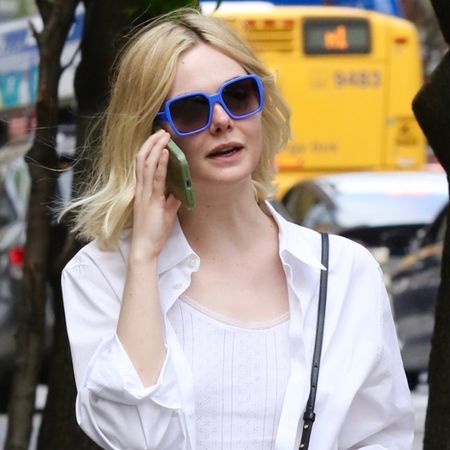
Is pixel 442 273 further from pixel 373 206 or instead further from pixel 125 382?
pixel 373 206

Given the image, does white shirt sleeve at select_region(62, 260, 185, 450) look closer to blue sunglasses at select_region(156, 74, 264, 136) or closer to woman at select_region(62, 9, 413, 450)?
woman at select_region(62, 9, 413, 450)

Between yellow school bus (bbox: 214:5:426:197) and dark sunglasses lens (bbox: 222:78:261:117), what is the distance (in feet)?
42.8

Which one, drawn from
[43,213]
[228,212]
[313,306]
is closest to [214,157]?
[228,212]

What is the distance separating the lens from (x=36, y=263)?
214 inches

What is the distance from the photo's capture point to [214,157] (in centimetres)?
320

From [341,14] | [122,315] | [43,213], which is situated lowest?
[341,14]

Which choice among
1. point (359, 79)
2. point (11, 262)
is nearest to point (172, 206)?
Answer: point (11, 262)

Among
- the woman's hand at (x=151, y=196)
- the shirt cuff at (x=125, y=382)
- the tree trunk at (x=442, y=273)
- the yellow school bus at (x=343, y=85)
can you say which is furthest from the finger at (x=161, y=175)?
the yellow school bus at (x=343, y=85)

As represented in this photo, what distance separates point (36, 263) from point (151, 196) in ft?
7.73

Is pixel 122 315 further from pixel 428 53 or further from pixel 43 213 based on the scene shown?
pixel 428 53

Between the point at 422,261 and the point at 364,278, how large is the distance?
8501 millimetres

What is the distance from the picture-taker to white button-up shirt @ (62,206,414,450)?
2.97 metres

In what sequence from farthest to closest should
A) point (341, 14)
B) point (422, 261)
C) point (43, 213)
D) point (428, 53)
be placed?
point (428, 53)
point (341, 14)
point (422, 261)
point (43, 213)

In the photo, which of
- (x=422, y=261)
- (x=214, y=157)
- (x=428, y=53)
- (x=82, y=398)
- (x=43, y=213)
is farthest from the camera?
(x=428, y=53)
